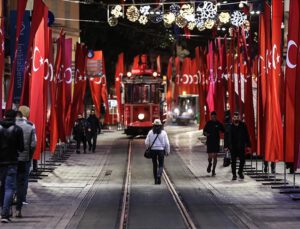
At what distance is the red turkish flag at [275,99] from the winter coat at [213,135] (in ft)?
13.7

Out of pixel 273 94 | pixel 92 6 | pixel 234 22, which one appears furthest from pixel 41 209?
pixel 92 6

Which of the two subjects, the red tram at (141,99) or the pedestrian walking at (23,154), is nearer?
the pedestrian walking at (23,154)

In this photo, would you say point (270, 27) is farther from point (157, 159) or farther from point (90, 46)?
point (90, 46)

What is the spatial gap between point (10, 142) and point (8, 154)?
0.72ft

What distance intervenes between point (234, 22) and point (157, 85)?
15158 millimetres

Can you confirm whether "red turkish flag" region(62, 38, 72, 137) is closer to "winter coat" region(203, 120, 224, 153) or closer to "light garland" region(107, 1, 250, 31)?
"light garland" region(107, 1, 250, 31)

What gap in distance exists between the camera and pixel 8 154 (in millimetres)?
12250

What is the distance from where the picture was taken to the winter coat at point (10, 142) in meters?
12.2

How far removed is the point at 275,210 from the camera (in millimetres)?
14172

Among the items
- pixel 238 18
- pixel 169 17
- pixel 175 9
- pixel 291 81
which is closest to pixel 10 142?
pixel 291 81

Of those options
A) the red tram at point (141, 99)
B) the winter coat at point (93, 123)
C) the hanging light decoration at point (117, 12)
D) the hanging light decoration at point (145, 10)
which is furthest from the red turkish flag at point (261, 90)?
the red tram at point (141, 99)

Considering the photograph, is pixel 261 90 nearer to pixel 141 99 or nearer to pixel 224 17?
pixel 224 17

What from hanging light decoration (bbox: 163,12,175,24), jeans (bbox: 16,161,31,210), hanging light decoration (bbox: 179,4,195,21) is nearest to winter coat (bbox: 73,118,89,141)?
hanging light decoration (bbox: 163,12,175,24)

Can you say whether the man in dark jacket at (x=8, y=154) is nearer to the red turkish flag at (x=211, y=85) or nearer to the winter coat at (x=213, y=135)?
the winter coat at (x=213, y=135)
